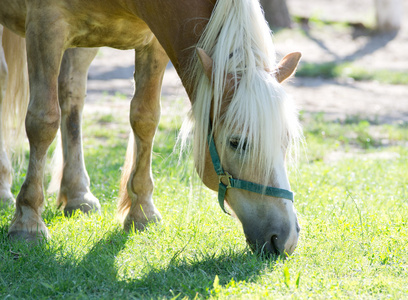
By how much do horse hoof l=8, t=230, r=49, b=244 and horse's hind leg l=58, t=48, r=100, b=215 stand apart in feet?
2.64

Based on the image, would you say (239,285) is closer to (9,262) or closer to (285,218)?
(285,218)

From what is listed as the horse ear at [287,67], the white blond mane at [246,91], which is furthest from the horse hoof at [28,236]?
the horse ear at [287,67]

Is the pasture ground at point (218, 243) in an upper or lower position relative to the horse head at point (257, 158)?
lower

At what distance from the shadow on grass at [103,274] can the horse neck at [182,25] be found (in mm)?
911

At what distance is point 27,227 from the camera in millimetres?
3314

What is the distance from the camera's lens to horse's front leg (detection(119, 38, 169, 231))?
371 cm

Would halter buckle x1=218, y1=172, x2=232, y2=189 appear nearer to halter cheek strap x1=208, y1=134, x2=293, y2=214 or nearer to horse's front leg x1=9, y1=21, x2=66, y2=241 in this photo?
halter cheek strap x1=208, y1=134, x2=293, y2=214

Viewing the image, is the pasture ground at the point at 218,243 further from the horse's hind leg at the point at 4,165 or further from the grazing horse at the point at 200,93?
the horse's hind leg at the point at 4,165

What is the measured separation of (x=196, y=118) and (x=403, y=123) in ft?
17.0

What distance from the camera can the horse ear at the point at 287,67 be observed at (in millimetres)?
2842

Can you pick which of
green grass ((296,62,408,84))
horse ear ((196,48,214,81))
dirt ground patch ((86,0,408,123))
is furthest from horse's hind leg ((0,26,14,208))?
green grass ((296,62,408,84))

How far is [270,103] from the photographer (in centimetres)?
261

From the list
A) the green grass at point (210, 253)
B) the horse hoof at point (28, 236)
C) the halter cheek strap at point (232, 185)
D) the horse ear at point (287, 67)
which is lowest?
the horse hoof at point (28, 236)

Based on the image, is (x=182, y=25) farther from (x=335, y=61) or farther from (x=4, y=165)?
(x=335, y=61)
